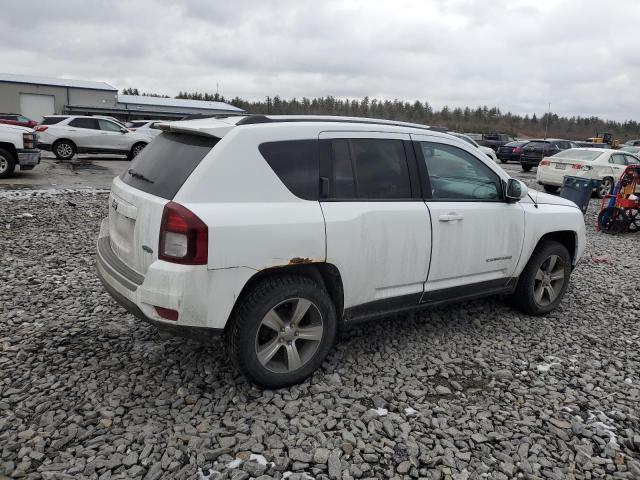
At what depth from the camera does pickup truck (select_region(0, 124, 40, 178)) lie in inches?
460

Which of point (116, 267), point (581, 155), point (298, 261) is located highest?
point (581, 155)

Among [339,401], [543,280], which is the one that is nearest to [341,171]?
[339,401]

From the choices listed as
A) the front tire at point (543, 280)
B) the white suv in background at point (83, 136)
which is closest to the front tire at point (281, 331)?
the front tire at point (543, 280)

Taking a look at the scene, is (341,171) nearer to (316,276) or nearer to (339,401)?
(316,276)

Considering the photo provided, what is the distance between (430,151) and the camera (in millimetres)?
4109

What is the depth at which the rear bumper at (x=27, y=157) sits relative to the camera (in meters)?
12.0

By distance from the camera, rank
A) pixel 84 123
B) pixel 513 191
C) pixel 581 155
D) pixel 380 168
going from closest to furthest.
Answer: pixel 380 168
pixel 513 191
pixel 581 155
pixel 84 123

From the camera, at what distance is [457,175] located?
4.25m

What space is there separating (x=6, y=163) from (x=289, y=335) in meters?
11.6

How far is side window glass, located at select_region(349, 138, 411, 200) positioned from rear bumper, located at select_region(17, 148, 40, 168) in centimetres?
1112

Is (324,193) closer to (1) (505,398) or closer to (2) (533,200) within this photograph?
(1) (505,398)

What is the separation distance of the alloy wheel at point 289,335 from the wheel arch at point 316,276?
0.62 feet

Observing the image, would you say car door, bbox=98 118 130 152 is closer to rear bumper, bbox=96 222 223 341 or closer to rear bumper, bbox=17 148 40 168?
rear bumper, bbox=17 148 40 168

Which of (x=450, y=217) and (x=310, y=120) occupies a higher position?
(x=310, y=120)
